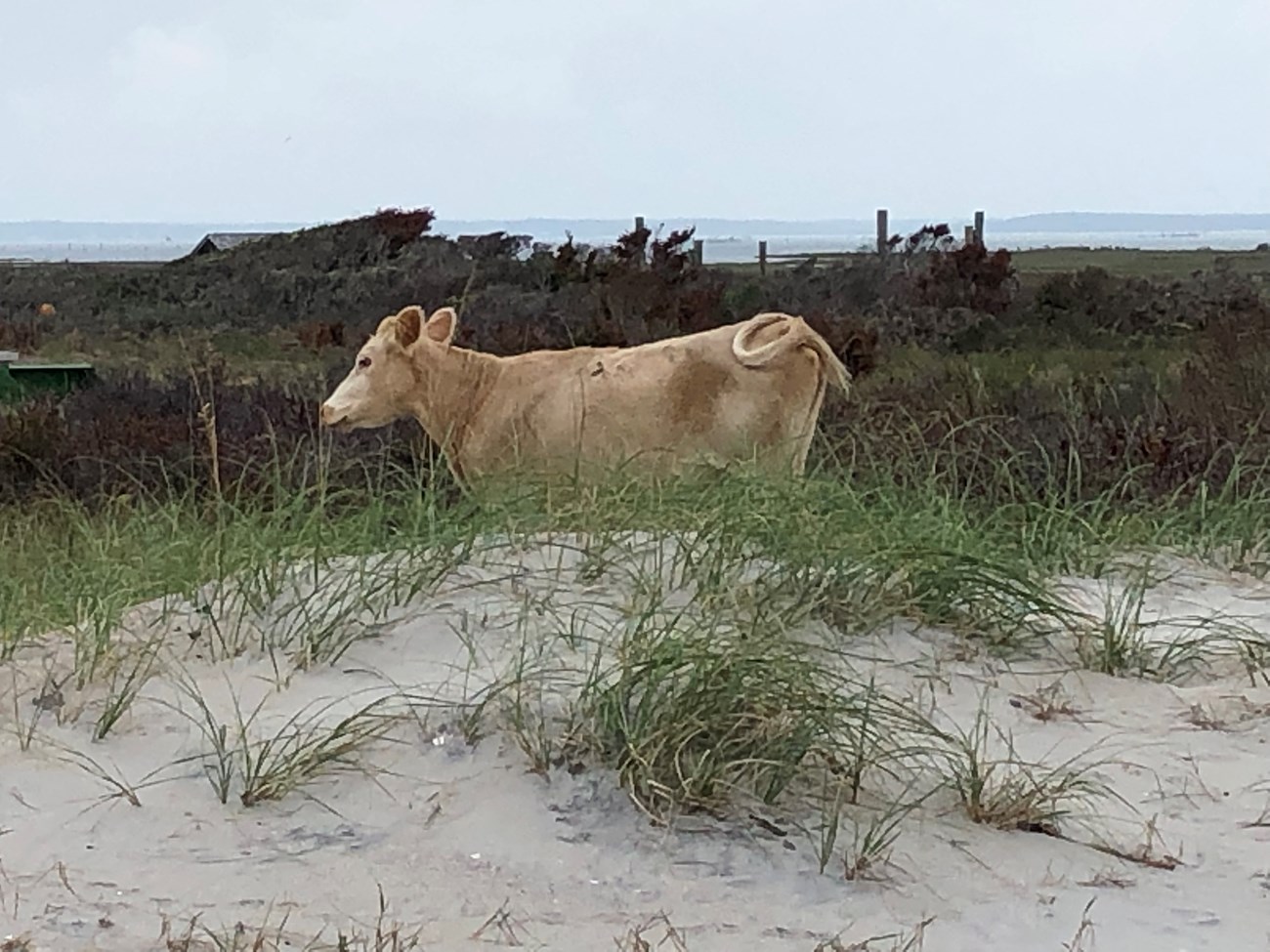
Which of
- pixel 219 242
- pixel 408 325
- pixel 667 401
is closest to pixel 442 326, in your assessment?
pixel 408 325

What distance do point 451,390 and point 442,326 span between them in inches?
22.0

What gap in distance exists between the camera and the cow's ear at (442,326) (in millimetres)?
9183

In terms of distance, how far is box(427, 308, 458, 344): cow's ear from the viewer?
918 centimetres

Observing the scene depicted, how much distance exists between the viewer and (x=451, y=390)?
8852mm

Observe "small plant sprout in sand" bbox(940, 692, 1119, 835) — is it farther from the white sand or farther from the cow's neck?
the cow's neck

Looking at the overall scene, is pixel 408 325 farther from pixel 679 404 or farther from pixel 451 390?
pixel 679 404

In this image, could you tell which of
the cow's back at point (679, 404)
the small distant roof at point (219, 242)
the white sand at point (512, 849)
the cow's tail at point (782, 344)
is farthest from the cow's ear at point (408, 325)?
the small distant roof at point (219, 242)

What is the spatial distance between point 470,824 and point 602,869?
33 cm

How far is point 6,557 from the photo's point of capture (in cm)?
629

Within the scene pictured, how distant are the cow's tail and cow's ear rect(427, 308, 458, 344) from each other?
1.75 meters

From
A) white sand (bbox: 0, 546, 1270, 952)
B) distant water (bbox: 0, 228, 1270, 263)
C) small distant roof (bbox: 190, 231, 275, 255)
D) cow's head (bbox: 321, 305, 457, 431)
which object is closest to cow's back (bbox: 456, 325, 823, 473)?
cow's head (bbox: 321, 305, 457, 431)

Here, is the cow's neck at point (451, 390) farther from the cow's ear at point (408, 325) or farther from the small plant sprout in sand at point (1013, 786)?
the small plant sprout in sand at point (1013, 786)

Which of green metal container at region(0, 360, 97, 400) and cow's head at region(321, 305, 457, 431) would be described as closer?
cow's head at region(321, 305, 457, 431)

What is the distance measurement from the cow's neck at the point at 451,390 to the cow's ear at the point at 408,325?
0.42 ft
